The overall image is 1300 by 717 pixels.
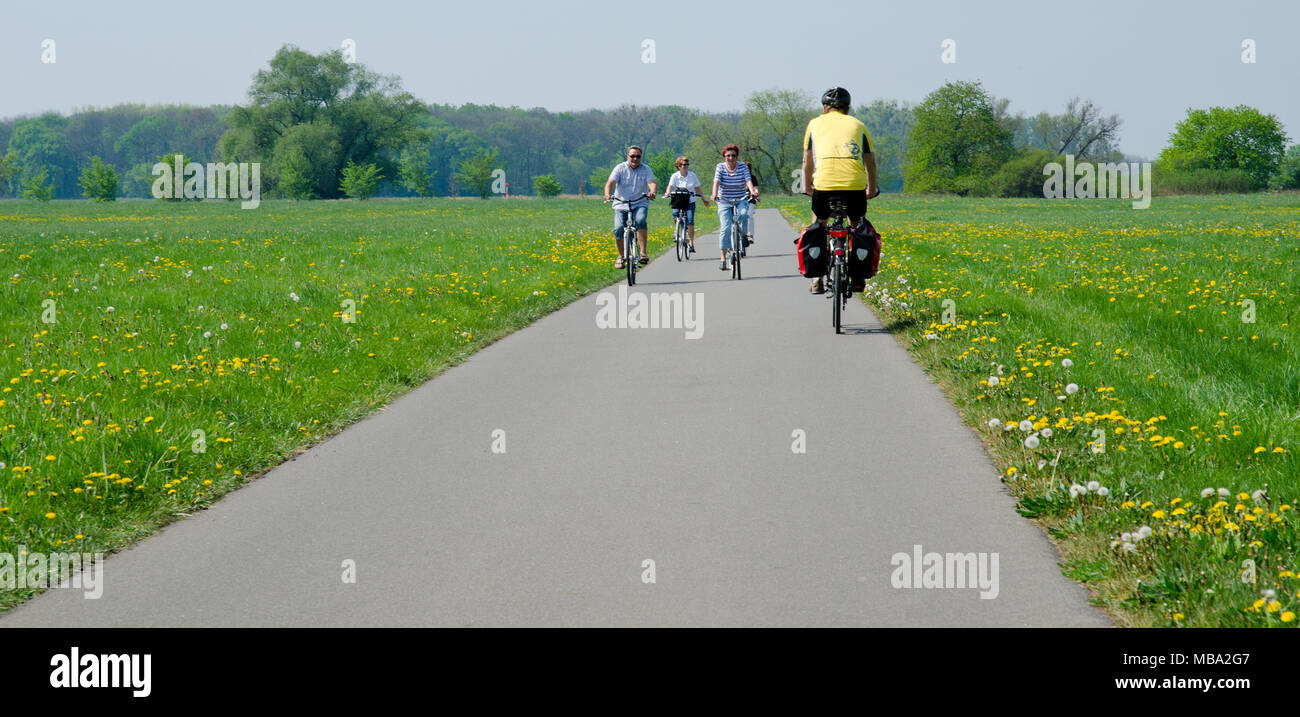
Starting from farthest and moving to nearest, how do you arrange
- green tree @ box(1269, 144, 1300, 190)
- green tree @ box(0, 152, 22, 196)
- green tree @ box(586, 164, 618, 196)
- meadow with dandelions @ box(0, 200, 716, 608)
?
green tree @ box(586, 164, 618, 196), green tree @ box(0, 152, 22, 196), green tree @ box(1269, 144, 1300, 190), meadow with dandelions @ box(0, 200, 716, 608)

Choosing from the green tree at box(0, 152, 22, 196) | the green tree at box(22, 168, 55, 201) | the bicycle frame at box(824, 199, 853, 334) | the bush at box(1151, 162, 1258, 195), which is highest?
the green tree at box(0, 152, 22, 196)

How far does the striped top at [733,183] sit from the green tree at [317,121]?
79186 mm

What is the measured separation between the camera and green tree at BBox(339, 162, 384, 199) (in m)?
92.8

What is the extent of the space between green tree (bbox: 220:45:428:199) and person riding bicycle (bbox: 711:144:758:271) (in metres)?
79.1

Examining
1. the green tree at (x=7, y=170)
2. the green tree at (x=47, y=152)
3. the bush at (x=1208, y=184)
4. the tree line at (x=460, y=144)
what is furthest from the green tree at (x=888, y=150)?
the green tree at (x=47, y=152)

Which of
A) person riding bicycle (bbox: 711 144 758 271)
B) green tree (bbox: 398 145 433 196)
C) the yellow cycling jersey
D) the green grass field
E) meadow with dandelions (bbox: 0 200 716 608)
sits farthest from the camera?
green tree (bbox: 398 145 433 196)

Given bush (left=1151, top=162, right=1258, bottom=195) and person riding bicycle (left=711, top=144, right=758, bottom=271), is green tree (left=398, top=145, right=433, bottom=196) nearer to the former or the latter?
bush (left=1151, top=162, right=1258, bottom=195)

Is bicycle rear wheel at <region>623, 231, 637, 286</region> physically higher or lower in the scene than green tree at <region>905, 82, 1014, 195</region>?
lower

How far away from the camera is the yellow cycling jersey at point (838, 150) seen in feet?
33.8

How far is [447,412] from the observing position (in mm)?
7484

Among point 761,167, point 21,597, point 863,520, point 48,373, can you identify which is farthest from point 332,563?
point 761,167

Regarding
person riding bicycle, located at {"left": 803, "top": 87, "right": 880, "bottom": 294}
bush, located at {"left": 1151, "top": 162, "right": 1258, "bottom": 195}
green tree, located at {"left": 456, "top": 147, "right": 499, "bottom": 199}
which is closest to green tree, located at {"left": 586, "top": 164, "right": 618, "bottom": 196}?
green tree, located at {"left": 456, "top": 147, "right": 499, "bottom": 199}

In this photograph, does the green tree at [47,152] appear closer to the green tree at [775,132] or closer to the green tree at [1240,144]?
the green tree at [775,132]

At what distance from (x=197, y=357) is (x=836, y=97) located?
6.20m
